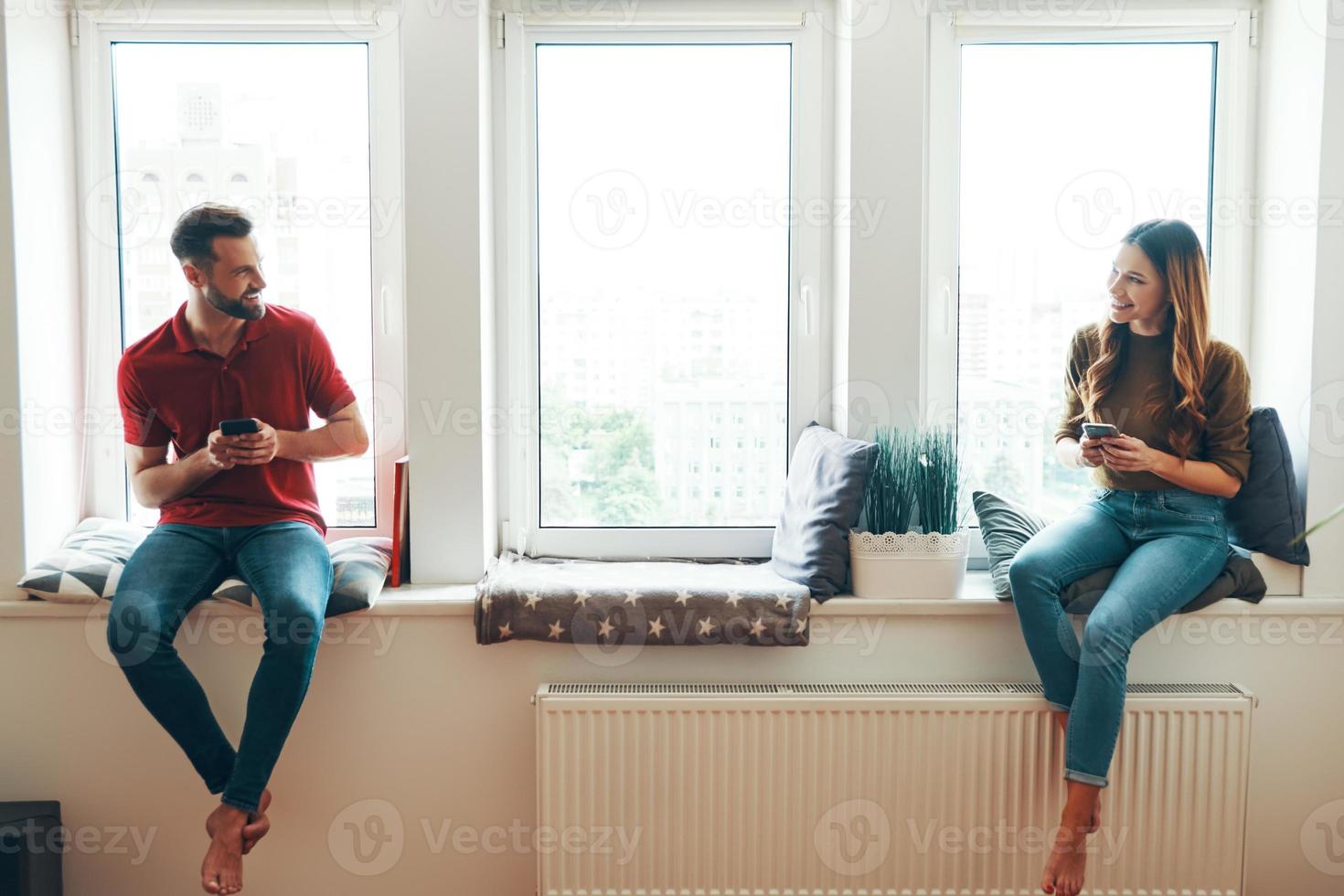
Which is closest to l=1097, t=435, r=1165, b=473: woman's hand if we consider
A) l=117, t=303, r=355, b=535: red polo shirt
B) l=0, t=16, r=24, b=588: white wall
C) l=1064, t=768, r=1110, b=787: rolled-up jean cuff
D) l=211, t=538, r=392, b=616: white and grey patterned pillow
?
l=1064, t=768, r=1110, b=787: rolled-up jean cuff

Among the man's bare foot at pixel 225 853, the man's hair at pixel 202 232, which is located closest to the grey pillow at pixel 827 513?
the man's bare foot at pixel 225 853

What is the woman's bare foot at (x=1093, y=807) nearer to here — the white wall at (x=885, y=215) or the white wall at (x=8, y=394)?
the white wall at (x=885, y=215)

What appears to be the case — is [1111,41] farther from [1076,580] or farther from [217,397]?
[217,397]

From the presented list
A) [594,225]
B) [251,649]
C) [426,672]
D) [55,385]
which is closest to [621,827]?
[426,672]

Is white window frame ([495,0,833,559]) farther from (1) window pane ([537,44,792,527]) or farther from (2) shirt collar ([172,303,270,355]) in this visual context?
(2) shirt collar ([172,303,270,355])

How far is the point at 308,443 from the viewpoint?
1888 mm

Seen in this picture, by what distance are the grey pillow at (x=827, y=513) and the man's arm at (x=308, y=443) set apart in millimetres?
912

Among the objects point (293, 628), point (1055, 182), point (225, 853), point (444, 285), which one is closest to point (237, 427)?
point (293, 628)

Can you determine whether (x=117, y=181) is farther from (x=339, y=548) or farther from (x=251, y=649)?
(x=251, y=649)

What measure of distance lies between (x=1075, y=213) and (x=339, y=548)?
5.98 feet

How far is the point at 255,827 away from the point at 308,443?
711 mm

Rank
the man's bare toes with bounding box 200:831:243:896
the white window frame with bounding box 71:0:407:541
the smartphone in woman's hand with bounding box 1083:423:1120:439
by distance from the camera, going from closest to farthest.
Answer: the man's bare toes with bounding box 200:831:243:896, the smartphone in woman's hand with bounding box 1083:423:1120:439, the white window frame with bounding box 71:0:407:541

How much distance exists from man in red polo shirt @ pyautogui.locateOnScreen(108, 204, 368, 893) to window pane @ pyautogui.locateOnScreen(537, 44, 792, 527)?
547 millimetres

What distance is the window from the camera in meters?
2.17
